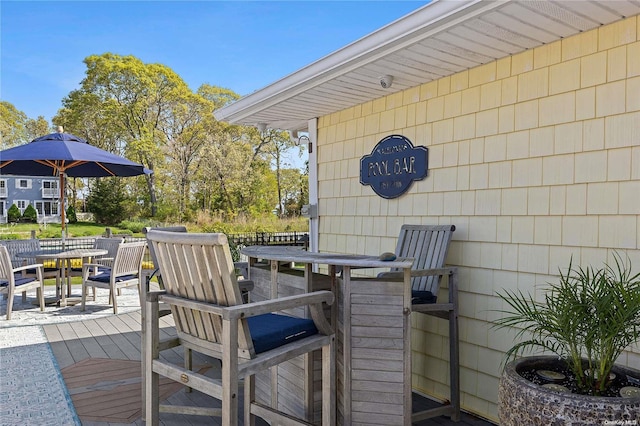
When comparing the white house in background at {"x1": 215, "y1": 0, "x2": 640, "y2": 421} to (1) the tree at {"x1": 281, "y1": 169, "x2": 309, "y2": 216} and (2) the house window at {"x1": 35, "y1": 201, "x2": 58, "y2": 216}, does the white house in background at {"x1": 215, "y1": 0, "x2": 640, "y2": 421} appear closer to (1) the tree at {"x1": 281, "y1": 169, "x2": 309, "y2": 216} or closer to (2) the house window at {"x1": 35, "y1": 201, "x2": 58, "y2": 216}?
(1) the tree at {"x1": 281, "y1": 169, "x2": 309, "y2": 216}

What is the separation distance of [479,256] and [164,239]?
83.0 inches

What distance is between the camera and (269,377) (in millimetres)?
2957

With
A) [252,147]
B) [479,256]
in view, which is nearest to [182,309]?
[479,256]

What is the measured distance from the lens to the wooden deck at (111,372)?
3037 mm

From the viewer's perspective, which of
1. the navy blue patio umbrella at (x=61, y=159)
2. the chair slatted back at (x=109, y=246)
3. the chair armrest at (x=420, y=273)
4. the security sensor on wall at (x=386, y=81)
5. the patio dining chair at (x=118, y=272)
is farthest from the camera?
the chair slatted back at (x=109, y=246)

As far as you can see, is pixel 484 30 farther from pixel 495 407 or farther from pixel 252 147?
pixel 252 147

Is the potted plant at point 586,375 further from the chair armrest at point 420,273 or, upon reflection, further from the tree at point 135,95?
the tree at point 135,95

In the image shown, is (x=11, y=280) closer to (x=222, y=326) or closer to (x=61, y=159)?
(x=61, y=159)

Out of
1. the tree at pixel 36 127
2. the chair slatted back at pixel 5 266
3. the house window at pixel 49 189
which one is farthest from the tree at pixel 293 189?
the chair slatted back at pixel 5 266

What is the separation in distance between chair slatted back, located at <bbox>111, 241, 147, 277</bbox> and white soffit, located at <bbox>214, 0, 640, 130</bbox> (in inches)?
117

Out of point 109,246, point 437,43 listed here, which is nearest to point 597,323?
point 437,43

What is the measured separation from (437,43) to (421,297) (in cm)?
156

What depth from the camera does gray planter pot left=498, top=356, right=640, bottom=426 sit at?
1744mm

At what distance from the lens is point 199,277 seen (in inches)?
78.5
